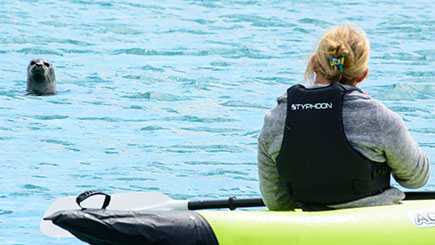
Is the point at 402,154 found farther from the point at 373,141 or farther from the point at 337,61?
the point at 337,61

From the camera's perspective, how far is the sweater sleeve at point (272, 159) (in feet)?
13.5

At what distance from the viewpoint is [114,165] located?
807 centimetres

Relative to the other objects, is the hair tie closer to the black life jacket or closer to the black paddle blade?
the black life jacket

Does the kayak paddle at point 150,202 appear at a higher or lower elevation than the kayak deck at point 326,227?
lower

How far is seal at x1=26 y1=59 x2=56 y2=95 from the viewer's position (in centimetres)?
1167

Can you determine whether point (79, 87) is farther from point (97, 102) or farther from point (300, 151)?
point (300, 151)

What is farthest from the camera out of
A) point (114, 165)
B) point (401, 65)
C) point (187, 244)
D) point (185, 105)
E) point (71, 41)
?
point (71, 41)

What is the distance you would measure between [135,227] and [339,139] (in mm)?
1002

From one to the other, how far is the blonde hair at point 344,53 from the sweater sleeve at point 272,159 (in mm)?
267

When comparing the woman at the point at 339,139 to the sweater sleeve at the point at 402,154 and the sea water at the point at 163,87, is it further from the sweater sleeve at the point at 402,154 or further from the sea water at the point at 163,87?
the sea water at the point at 163,87

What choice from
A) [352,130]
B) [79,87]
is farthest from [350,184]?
[79,87]

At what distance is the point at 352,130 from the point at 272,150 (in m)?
0.41

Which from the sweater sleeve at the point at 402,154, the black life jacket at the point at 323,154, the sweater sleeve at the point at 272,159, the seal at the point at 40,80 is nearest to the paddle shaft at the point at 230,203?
the sweater sleeve at the point at 272,159

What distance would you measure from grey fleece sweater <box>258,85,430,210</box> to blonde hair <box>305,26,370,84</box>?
0.46ft
